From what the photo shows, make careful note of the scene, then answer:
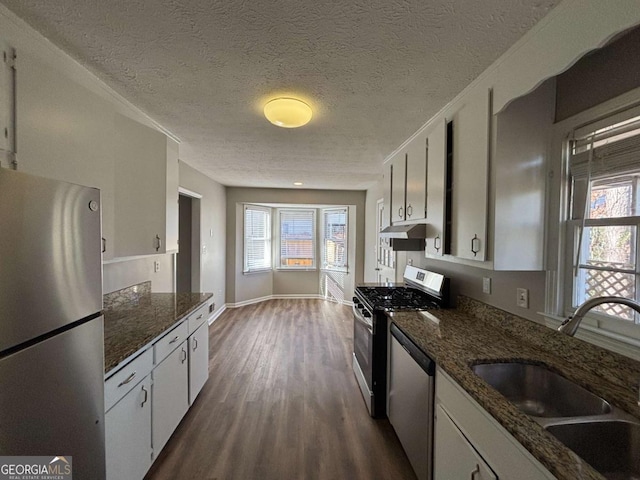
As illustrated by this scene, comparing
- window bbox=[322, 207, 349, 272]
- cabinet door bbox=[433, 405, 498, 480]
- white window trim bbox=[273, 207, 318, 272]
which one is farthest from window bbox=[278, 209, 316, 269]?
cabinet door bbox=[433, 405, 498, 480]

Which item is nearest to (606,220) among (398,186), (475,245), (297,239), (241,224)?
(475,245)

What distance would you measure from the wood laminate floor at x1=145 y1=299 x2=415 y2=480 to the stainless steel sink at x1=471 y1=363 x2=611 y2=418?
35.8 inches

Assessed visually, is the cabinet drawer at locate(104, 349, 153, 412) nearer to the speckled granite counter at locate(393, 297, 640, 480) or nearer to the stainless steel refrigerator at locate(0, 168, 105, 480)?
the stainless steel refrigerator at locate(0, 168, 105, 480)

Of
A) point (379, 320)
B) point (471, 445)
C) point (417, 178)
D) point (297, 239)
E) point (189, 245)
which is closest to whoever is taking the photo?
point (471, 445)

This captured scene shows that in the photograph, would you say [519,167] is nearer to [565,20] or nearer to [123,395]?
[565,20]

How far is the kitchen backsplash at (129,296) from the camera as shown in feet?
6.94

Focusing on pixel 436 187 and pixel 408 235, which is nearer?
pixel 436 187

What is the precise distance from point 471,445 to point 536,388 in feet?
1.61

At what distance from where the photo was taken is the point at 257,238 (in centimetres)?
585

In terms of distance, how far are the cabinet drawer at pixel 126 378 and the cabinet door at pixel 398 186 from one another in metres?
2.23

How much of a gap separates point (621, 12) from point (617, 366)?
4.36 ft

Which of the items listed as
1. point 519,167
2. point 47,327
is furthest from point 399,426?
point 47,327

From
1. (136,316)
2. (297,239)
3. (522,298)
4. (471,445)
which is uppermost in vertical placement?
(297,239)

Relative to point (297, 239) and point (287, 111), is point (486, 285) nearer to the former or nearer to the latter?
point (287, 111)
